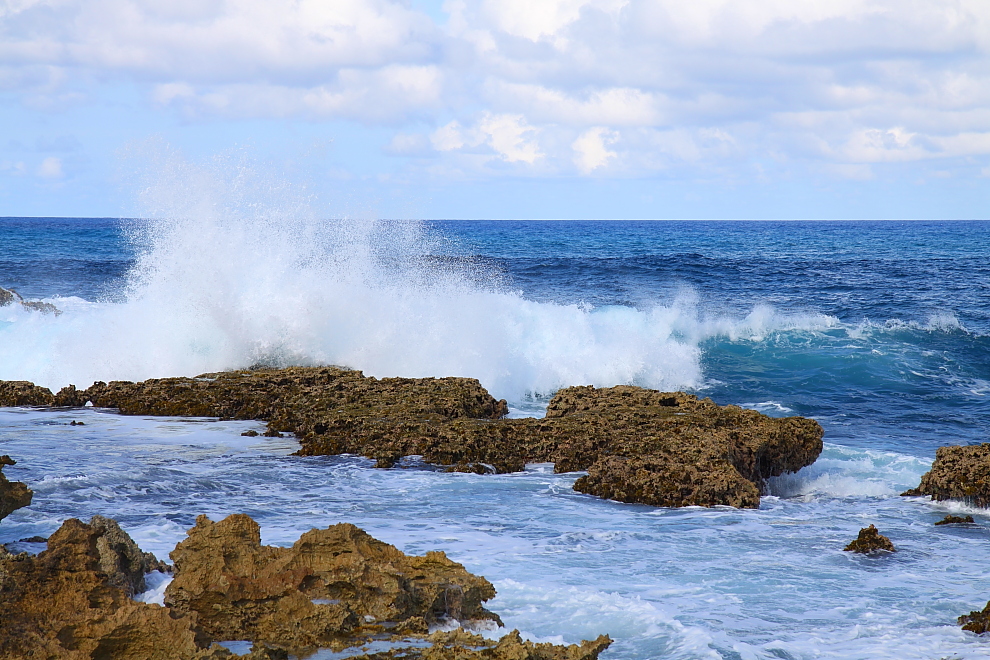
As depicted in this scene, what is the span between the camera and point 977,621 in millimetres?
4801

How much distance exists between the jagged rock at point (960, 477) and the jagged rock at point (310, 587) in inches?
206

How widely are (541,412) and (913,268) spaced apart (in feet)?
103

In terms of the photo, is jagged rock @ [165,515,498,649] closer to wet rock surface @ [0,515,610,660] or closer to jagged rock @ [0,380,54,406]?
wet rock surface @ [0,515,610,660]

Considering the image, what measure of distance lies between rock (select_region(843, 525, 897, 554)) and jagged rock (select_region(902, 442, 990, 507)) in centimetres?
192

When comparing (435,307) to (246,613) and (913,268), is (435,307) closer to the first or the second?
(246,613)

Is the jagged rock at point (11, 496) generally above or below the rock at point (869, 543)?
above

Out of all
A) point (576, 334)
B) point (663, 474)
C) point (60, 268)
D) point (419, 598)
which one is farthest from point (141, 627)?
point (60, 268)

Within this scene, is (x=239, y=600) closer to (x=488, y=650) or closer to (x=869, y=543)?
(x=488, y=650)

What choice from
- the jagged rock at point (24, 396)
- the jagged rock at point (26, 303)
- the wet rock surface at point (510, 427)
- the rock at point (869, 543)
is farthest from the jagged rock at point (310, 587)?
the jagged rock at point (26, 303)

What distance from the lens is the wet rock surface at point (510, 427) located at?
7.77m

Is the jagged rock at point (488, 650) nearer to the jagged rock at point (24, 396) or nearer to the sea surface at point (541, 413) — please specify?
the sea surface at point (541, 413)

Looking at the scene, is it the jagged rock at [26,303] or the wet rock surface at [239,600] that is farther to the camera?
the jagged rock at [26,303]

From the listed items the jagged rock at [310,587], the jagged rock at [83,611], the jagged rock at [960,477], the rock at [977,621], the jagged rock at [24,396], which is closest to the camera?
the jagged rock at [83,611]

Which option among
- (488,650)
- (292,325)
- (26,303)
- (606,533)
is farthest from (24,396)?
(26,303)
